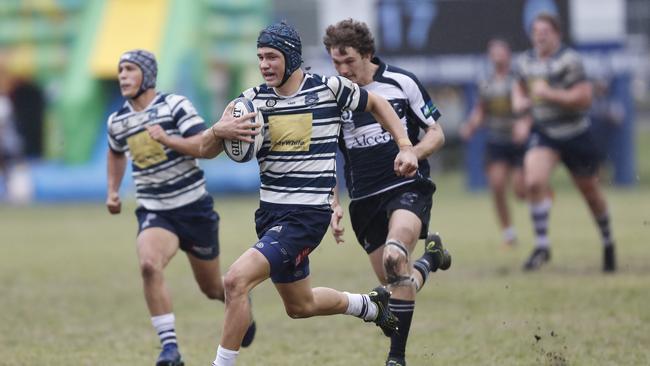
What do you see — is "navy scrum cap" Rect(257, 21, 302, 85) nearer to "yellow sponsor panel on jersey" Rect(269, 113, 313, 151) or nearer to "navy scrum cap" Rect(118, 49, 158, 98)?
"yellow sponsor panel on jersey" Rect(269, 113, 313, 151)

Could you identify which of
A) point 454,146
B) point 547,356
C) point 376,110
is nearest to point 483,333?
point 547,356

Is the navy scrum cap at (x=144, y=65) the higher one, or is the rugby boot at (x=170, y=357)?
the navy scrum cap at (x=144, y=65)

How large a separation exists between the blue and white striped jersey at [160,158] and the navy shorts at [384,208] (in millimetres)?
1172

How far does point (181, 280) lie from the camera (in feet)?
39.2

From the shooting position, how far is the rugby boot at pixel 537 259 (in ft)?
37.8

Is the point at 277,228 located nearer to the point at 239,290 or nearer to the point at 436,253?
the point at 239,290

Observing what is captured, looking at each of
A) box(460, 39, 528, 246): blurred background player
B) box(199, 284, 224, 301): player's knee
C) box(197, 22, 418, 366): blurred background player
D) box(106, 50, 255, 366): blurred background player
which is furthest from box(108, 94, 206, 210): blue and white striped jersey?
box(460, 39, 528, 246): blurred background player

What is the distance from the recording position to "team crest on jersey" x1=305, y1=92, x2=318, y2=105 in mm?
6246

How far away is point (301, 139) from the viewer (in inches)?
244

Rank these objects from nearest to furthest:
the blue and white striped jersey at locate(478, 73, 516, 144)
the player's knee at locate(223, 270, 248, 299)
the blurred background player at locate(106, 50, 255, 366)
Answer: the player's knee at locate(223, 270, 248, 299) → the blurred background player at locate(106, 50, 255, 366) → the blue and white striped jersey at locate(478, 73, 516, 144)

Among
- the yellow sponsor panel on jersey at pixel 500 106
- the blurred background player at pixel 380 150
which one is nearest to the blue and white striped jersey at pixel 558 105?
the yellow sponsor panel on jersey at pixel 500 106

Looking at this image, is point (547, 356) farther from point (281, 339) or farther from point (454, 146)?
point (454, 146)

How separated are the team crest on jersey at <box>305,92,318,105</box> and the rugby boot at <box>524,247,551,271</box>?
226 inches

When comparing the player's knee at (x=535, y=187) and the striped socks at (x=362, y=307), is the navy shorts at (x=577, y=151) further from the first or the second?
the striped socks at (x=362, y=307)
